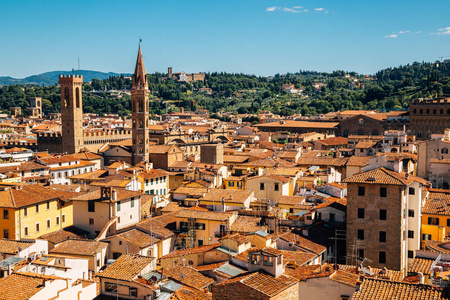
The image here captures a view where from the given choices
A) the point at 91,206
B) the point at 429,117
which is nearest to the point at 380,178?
the point at 91,206

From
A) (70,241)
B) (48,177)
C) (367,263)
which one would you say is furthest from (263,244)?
(48,177)

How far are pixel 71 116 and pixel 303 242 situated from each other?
4749cm

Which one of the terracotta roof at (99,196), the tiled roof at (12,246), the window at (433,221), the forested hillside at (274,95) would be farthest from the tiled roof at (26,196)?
the forested hillside at (274,95)

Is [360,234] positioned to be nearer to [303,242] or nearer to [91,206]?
[303,242]

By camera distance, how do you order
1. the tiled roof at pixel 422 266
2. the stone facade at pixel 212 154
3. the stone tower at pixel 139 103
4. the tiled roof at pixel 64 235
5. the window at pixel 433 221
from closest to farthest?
1. the tiled roof at pixel 422 266
2. the tiled roof at pixel 64 235
3. the window at pixel 433 221
4. the stone facade at pixel 212 154
5. the stone tower at pixel 139 103

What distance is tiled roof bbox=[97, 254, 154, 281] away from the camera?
15.8 metres

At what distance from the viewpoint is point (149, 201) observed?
29547 mm

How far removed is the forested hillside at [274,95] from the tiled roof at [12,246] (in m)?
89.1

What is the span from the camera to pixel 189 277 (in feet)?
54.2

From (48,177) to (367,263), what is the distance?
81.2 ft

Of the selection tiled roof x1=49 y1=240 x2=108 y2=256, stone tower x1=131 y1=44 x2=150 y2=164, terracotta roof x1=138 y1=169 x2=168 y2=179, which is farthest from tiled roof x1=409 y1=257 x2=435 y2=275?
stone tower x1=131 y1=44 x2=150 y2=164

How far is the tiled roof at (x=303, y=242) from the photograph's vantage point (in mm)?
21016

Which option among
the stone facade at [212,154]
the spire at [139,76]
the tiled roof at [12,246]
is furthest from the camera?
the spire at [139,76]

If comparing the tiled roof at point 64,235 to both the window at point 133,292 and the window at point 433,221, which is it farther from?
the window at point 433,221
